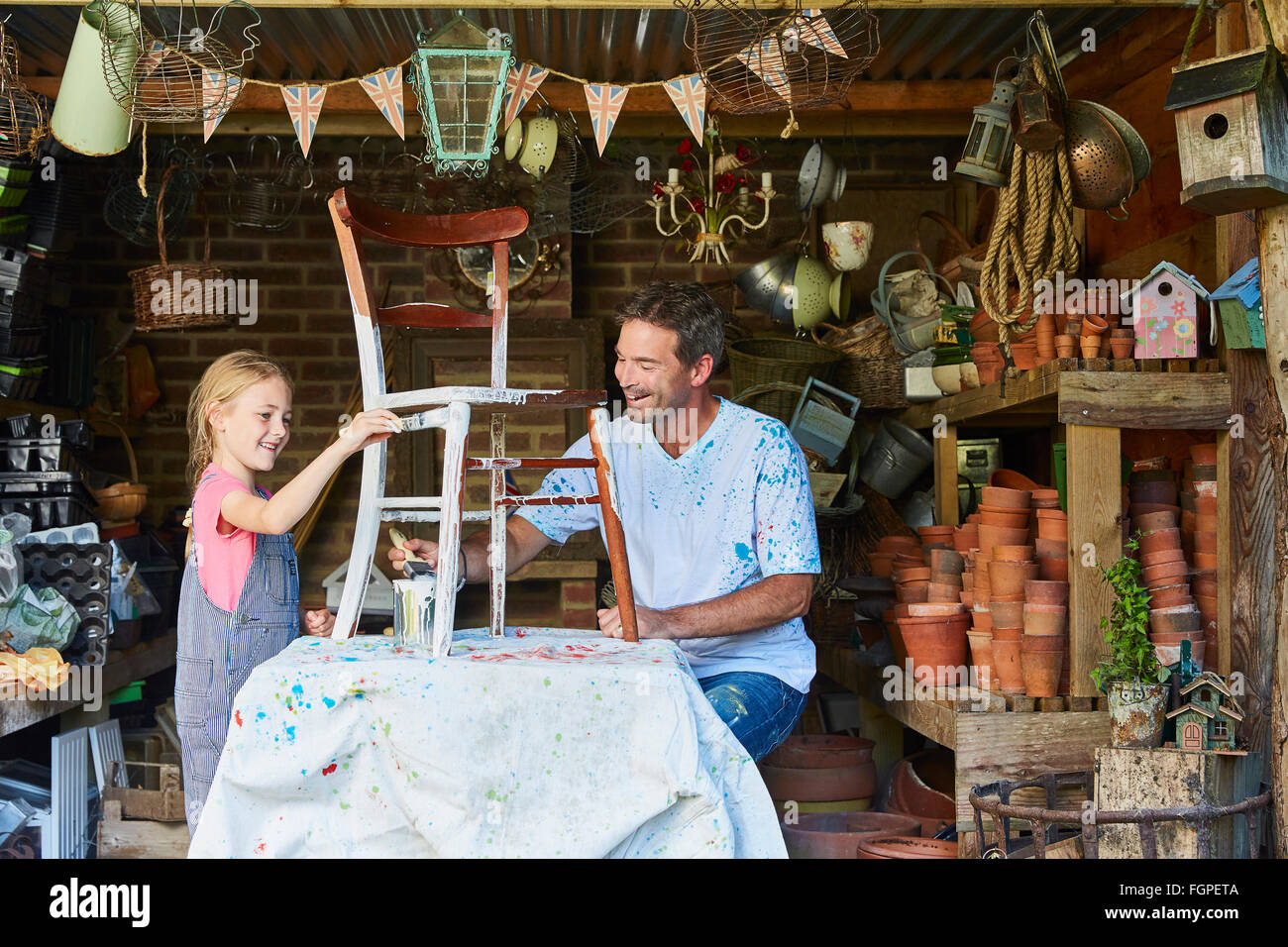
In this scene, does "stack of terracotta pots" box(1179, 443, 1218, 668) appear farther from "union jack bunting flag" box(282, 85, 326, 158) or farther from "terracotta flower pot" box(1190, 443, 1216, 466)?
"union jack bunting flag" box(282, 85, 326, 158)

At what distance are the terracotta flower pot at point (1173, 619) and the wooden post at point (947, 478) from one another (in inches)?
54.5

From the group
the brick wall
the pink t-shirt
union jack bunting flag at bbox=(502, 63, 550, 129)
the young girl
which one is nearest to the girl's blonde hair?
the young girl

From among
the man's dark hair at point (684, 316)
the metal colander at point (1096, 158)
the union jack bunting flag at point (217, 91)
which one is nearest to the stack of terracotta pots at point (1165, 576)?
the metal colander at point (1096, 158)

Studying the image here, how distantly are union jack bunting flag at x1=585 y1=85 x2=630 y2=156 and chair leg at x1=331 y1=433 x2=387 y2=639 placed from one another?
7.25 ft

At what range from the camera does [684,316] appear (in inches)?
130

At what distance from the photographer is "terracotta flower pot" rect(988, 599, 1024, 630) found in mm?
3711

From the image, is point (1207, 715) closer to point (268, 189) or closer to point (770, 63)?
point (770, 63)

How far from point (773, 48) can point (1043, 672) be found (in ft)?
6.94

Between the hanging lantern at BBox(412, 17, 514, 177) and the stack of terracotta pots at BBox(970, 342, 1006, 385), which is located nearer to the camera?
the hanging lantern at BBox(412, 17, 514, 177)

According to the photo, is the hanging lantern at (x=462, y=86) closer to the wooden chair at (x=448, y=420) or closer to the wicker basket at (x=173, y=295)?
the wooden chair at (x=448, y=420)

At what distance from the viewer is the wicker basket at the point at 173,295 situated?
4871 millimetres

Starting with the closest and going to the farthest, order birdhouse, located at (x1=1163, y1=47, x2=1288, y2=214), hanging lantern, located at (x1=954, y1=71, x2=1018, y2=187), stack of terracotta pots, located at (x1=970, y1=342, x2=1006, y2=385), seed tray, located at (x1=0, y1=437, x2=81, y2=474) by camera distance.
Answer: birdhouse, located at (x1=1163, y1=47, x2=1288, y2=214) → hanging lantern, located at (x1=954, y1=71, x2=1018, y2=187) → stack of terracotta pots, located at (x1=970, y1=342, x2=1006, y2=385) → seed tray, located at (x1=0, y1=437, x2=81, y2=474)

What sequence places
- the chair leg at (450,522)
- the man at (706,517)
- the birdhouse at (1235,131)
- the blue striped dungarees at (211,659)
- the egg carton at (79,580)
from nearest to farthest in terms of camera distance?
1. the chair leg at (450,522)
2. the blue striped dungarees at (211,659)
3. the birdhouse at (1235,131)
4. the man at (706,517)
5. the egg carton at (79,580)
